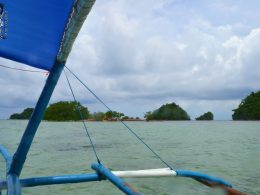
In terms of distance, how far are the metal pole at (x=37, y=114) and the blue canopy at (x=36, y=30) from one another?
16 cm

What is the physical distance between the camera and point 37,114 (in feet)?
15.0

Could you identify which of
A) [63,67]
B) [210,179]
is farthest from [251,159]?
[63,67]

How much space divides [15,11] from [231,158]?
63.5ft

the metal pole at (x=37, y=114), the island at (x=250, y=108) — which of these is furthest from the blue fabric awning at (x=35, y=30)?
the island at (x=250, y=108)

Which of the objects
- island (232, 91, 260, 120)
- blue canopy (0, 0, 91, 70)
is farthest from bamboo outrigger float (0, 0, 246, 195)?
island (232, 91, 260, 120)

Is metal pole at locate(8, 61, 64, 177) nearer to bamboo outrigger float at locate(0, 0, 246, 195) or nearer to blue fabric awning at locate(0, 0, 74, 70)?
bamboo outrigger float at locate(0, 0, 246, 195)

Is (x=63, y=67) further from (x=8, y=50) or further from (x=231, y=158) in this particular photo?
(x=231, y=158)

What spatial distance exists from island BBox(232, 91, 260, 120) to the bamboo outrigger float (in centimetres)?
14665

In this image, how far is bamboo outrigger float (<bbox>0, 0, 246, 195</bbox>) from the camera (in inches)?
137

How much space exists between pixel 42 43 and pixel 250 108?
15005cm

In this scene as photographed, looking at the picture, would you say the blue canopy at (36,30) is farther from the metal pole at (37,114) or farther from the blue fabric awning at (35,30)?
the metal pole at (37,114)

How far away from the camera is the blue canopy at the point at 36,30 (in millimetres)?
3506

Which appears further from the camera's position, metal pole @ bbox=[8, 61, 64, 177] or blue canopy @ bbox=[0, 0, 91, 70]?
metal pole @ bbox=[8, 61, 64, 177]

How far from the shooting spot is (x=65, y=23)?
377cm
